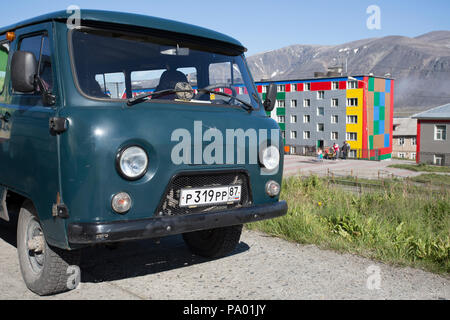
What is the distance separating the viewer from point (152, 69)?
168 inches

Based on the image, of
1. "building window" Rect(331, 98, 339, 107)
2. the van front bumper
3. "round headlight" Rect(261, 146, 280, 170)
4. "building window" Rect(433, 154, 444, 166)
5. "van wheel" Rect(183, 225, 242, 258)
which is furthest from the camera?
"building window" Rect(331, 98, 339, 107)

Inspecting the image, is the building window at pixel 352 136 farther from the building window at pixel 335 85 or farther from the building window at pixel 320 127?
the building window at pixel 335 85

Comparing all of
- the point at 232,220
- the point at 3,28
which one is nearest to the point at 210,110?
the point at 232,220

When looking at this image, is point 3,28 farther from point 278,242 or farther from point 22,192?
point 278,242

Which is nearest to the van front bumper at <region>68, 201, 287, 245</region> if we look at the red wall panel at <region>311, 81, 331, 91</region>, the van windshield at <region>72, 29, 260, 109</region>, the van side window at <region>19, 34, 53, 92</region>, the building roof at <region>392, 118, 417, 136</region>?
the van windshield at <region>72, 29, 260, 109</region>

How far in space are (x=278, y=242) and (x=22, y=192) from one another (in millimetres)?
2883

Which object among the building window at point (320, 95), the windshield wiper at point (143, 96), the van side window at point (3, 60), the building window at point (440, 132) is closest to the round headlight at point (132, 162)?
the windshield wiper at point (143, 96)

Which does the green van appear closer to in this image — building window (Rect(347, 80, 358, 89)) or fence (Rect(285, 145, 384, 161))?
fence (Rect(285, 145, 384, 161))

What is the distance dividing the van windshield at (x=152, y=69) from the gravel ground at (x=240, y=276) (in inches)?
62.5

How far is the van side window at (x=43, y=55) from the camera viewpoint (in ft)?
11.7

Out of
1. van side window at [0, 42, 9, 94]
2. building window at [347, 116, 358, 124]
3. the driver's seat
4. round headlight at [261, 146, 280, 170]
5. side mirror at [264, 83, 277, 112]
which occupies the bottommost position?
building window at [347, 116, 358, 124]

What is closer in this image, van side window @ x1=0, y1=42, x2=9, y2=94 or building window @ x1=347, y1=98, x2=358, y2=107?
van side window @ x1=0, y1=42, x2=9, y2=94

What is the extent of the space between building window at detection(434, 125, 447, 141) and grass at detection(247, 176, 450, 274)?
52686mm

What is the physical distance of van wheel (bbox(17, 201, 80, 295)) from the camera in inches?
142
